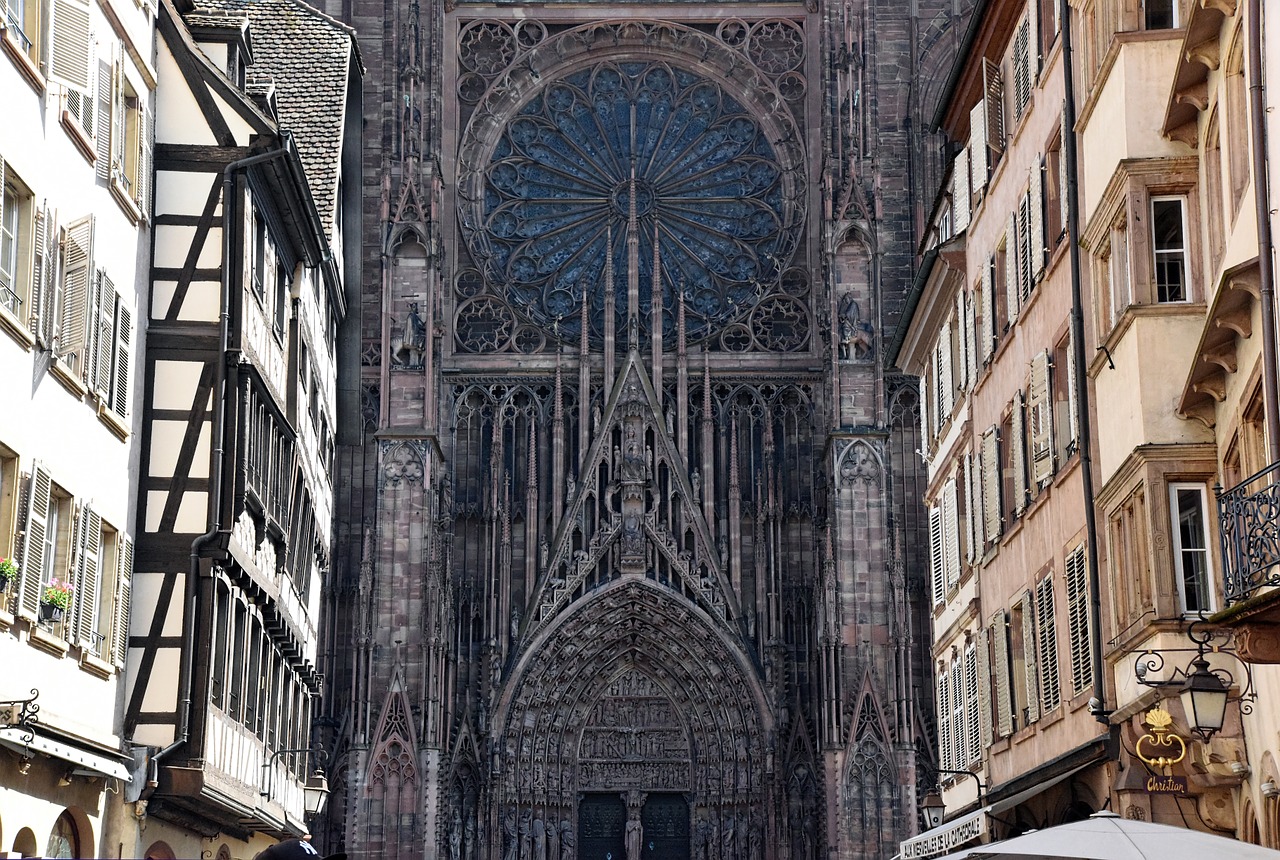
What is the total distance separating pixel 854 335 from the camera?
44.8 metres

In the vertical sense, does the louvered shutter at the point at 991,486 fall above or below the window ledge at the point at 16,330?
above

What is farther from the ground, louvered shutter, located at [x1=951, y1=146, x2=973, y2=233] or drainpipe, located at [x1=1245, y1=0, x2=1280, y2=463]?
louvered shutter, located at [x1=951, y1=146, x2=973, y2=233]

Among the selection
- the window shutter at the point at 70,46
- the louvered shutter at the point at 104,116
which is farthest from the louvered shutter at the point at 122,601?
→ the window shutter at the point at 70,46

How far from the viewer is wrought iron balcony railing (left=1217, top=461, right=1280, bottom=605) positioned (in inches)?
484

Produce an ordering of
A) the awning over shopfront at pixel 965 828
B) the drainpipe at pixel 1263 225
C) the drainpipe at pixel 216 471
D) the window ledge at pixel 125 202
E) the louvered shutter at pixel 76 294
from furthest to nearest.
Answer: the drainpipe at pixel 216 471
the awning over shopfront at pixel 965 828
the window ledge at pixel 125 202
the louvered shutter at pixel 76 294
the drainpipe at pixel 1263 225

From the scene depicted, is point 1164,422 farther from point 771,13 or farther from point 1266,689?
point 771,13

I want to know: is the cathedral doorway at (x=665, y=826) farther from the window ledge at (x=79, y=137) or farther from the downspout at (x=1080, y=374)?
the window ledge at (x=79, y=137)

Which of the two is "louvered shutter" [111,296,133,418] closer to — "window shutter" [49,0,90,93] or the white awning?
"window shutter" [49,0,90,93]

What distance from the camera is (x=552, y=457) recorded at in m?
45.9

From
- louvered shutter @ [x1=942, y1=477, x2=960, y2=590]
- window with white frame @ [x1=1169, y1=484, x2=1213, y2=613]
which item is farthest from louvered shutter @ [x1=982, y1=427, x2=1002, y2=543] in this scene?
window with white frame @ [x1=1169, y1=484, x2=1213, y2=613]

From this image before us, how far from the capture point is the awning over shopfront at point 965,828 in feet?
67.9

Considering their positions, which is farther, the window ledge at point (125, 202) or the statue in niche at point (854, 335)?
the statue in niche at point (854, 335)

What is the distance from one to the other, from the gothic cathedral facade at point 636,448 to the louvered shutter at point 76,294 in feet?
78.6

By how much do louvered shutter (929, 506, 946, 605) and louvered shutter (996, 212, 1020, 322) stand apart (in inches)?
255
